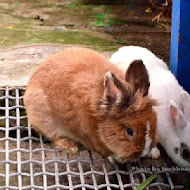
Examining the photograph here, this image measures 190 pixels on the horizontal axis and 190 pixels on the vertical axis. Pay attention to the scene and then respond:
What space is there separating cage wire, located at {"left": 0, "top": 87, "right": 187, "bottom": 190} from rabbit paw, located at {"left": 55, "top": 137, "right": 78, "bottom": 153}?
1.3 inches

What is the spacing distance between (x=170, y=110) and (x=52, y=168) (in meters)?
0.87

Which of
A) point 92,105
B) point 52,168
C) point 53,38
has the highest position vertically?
point 92,105

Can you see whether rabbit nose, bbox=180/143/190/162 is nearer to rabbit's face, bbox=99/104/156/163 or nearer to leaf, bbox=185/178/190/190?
leaf, bbox=185/178/190/190

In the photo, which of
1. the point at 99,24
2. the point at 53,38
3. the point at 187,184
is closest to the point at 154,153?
the point at 187,184

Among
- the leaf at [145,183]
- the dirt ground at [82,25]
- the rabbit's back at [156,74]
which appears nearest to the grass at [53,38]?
the dirt ground at [82,25]

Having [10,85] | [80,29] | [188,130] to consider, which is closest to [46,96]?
[10,85]

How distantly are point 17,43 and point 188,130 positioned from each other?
6.53 ft

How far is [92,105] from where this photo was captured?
296 cm

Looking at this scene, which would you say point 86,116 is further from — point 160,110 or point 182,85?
point 182,85

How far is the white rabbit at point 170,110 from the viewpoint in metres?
3.20

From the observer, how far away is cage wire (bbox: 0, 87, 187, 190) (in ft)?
9.68

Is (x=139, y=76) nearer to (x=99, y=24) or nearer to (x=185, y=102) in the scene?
(x=185, y=102)

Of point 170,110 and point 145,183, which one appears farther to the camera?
point 170,110

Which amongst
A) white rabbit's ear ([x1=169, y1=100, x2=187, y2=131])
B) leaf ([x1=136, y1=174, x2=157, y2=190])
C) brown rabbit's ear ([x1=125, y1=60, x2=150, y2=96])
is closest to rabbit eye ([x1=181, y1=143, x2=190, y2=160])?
white rabbit's ear ([x1=169, y1=100, x2=187, y2=131])
